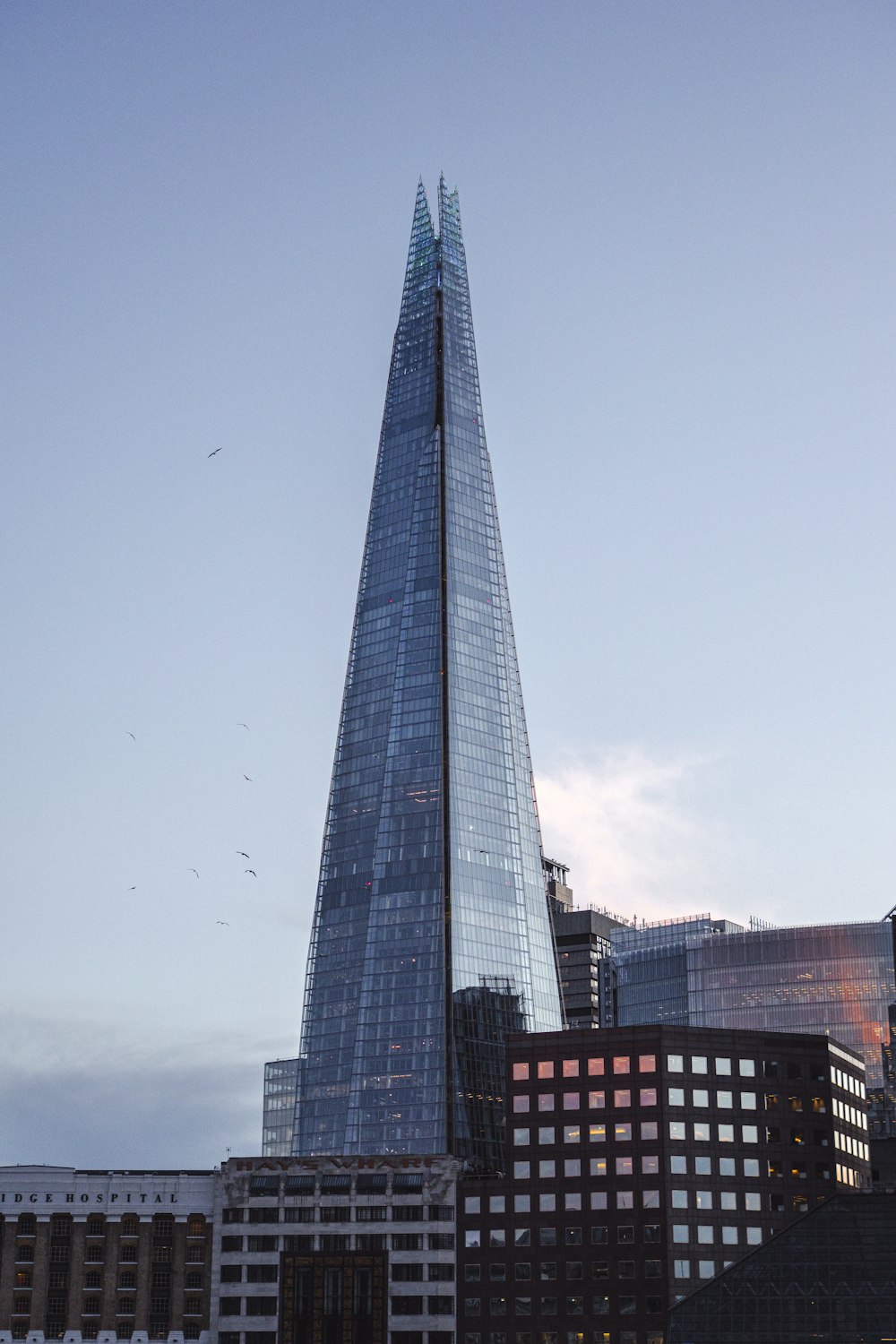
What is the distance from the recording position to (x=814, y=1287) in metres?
178

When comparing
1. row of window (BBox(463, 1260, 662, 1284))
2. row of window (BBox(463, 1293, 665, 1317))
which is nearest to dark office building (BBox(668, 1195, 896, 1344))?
row of window (BBox(463, 1293, 665, 1317))

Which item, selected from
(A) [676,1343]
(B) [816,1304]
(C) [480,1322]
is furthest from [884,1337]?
(C) [480,1322]

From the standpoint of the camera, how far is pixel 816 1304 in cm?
17775

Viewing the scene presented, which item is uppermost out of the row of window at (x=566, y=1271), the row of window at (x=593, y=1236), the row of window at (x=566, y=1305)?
the row of window at (x=593, y=1236)

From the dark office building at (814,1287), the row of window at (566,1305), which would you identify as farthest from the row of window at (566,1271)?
the dark office building at (814,1287)

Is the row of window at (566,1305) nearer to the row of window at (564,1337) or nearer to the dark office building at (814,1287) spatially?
the row of window at (564,1337)

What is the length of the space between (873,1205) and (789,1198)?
20.9 metres

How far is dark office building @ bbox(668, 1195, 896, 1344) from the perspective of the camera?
176 meters

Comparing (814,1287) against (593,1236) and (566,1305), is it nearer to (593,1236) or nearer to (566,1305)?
(593,1236)

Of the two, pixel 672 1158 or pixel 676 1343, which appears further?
pixel 672 1158

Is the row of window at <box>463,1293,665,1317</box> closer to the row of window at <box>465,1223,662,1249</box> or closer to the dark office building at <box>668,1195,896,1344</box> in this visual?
the row of window at <box>465,1223,662,1249</box>

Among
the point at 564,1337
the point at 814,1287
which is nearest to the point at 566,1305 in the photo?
the point at 564,1337

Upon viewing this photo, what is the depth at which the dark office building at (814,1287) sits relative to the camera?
176m

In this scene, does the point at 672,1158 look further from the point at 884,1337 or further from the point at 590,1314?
the point at 884,1337
